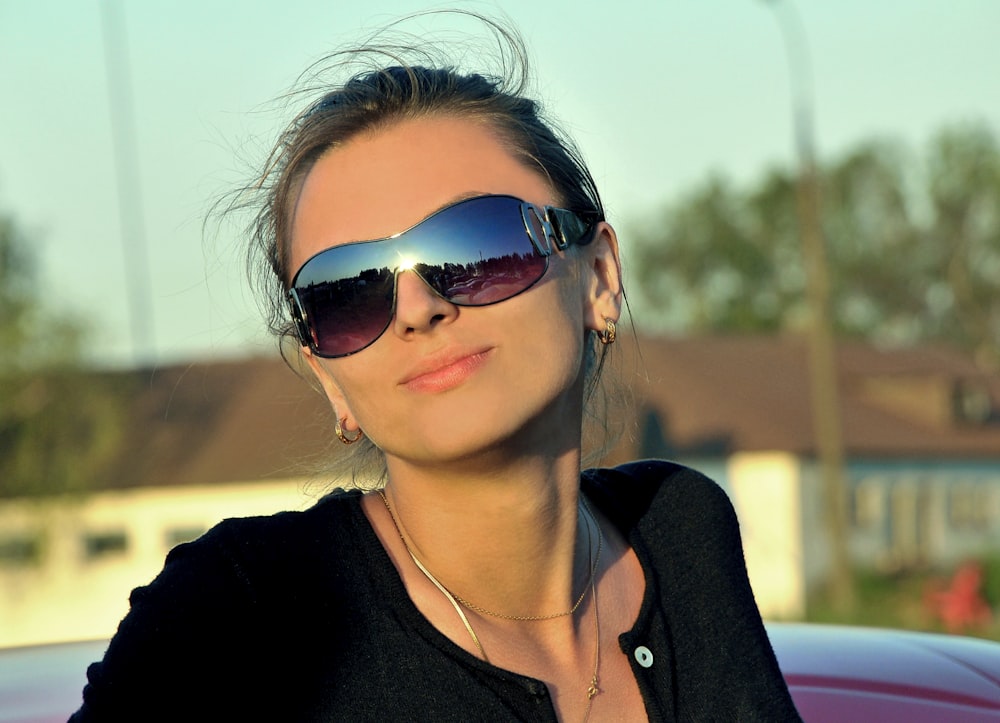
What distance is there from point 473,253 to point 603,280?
35 centimetres

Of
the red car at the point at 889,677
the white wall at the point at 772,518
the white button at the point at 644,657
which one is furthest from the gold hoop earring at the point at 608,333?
the white wall at the point at 772,518

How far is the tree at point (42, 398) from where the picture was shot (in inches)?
1160

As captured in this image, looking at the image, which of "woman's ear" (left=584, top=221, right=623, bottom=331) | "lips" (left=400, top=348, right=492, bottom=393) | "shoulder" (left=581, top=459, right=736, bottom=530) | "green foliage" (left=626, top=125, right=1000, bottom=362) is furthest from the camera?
"green foliage" (left=626, top=125, right=1000, bottom=362)

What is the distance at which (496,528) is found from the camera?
2184mm

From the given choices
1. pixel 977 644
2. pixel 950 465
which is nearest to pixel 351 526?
pixel 977 644

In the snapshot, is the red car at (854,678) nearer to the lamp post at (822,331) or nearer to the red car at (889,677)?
the red car at (889,677)

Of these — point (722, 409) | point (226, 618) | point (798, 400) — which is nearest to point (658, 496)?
point (226, 618)

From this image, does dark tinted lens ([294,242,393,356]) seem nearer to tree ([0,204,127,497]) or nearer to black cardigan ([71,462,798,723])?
black cardigan ([71,462,798,723])

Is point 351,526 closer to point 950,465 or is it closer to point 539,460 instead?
point 539,460

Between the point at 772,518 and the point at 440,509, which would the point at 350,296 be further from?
the point at 772,518

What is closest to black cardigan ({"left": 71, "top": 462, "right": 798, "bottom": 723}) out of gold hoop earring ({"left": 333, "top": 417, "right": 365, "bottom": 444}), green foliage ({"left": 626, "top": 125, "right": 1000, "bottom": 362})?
gold hoop earring ({"left": 333, "top": 417, "right": 365, "bottom": 444})

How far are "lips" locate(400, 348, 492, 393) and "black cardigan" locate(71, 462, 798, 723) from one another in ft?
0.84

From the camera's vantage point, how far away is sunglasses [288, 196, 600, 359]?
2109 mm

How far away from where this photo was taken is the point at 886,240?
219ft
